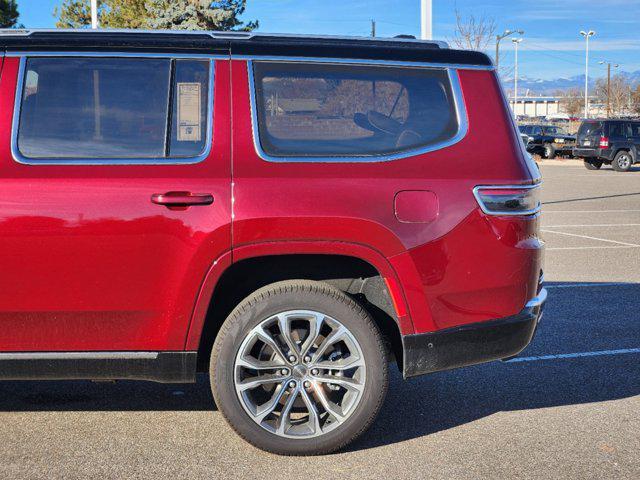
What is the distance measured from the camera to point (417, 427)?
4543mm

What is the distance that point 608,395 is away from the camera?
5090 millimetres

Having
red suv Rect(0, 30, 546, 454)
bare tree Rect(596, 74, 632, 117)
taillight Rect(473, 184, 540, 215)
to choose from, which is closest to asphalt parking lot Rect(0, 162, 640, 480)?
red suv Rect(0, 30, 546, 454)

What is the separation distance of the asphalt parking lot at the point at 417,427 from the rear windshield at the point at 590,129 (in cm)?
2613

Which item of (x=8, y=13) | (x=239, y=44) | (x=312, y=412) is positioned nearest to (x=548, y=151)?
(x=8, y=13)

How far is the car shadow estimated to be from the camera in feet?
15.5

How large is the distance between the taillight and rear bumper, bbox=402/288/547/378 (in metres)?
0.48

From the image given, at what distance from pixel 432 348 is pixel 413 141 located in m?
1.00

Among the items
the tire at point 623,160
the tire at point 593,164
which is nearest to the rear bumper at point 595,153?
the tire at point 623,160

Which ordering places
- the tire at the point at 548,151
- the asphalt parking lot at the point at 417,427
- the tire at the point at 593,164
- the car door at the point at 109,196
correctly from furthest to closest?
the tire at the point at 548,151
the tire at the point at 593,164
the asphalt parking lot at the point at 417,427
the car door at the point at 109,196

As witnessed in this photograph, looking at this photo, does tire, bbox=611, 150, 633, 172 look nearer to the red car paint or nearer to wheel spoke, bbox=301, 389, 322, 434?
the red car paint

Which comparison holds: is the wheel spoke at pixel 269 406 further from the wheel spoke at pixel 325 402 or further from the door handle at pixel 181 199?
the door handle at pixel 181 199

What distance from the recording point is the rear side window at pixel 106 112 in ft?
12.9

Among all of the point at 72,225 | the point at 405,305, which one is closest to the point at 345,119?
the point at 405,305

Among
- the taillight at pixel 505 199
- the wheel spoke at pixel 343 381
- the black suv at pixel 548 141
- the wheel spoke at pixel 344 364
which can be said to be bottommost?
the black suv at pixel 548 141
